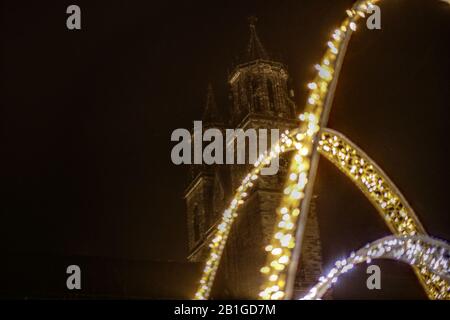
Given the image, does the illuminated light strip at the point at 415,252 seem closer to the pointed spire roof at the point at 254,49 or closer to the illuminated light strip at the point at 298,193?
the illuminated light strip at the point at 298,193

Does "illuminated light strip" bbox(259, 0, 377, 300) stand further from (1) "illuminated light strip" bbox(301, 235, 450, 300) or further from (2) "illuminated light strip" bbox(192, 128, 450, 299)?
(1) "illuminated light strip" bbox(301, 235, 450, 300)

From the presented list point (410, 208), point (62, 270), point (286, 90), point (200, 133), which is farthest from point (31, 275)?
point (410, 208)

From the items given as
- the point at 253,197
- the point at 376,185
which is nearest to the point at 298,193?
the point at 376,185

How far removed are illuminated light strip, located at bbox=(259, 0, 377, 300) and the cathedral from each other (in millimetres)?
30081

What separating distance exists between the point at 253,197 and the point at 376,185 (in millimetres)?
29813

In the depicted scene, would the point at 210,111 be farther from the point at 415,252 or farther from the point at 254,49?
the point at 415,252

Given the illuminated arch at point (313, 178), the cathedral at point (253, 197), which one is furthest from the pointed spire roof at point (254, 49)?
the illuminated arch at point (313, 178)

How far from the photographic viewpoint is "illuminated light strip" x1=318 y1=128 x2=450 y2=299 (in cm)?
1030

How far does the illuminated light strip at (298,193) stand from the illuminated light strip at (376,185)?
2.09m

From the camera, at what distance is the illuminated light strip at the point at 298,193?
21.9 ft
